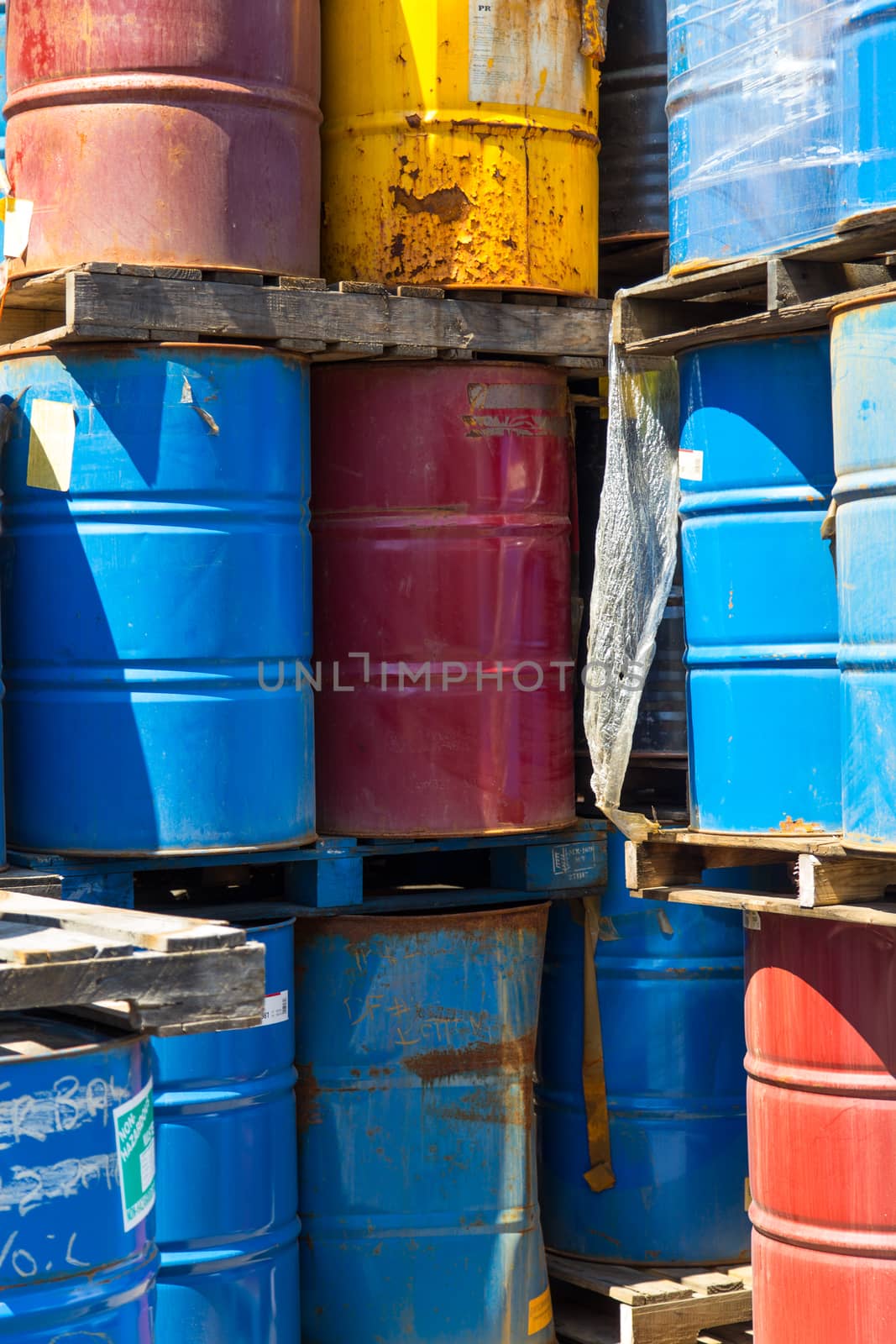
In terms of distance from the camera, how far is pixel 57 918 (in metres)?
3.38

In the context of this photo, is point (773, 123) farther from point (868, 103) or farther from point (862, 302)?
point (862, 302)

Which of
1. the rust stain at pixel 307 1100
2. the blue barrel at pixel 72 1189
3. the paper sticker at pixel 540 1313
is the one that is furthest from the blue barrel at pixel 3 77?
the paper sticker at pixel 540 1313

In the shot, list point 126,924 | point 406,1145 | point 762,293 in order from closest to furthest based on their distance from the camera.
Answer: point 126,924, point 762,293, point 406,1145

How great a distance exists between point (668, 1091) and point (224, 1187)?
1.34m

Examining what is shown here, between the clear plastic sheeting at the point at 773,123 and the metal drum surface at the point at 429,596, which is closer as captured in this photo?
the clear plastic sheeting at the point at 773,123

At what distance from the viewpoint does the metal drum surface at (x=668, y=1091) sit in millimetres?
5160

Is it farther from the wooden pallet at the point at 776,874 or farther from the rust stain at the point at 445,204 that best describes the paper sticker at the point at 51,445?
the wooden pallet at the point at 776,874

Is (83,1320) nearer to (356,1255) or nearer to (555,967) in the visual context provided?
(356,1255)

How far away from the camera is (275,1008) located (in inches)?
184

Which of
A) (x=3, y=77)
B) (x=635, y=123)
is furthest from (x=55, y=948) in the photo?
(x=635, y=123)

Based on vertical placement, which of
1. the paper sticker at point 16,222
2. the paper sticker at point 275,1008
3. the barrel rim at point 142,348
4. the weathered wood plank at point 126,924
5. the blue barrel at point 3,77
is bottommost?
the paper sticker at point 275,1008

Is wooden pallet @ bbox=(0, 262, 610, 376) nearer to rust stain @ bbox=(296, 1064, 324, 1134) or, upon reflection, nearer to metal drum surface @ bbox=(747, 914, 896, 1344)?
metal drum surface @ bbox=(747, 914, 896, 1344)

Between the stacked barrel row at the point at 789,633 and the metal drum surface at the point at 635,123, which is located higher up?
the metal drum surface at the point at 635,123

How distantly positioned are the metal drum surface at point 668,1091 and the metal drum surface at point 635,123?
1.96 m
